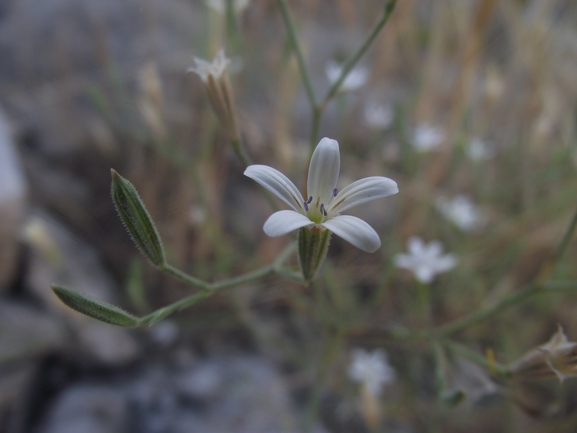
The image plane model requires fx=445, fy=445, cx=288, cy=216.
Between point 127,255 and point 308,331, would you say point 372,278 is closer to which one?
point 308,331

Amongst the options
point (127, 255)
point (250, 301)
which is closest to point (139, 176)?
point (127, 255)

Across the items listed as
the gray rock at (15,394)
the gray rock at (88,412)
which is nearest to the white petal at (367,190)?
the gray rock at (88,412)

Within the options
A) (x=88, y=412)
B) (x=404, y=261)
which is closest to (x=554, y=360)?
(x=404, y=261)

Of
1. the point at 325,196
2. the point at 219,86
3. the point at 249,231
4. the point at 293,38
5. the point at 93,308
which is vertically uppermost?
the point at 249,231

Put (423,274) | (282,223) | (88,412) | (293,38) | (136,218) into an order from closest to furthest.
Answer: (282,223) → (136,218) → (293,38) → (423,274) → (88,412)

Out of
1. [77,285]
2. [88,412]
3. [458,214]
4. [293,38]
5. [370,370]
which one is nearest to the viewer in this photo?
[293,38]

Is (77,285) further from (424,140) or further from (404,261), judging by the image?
(424,140)

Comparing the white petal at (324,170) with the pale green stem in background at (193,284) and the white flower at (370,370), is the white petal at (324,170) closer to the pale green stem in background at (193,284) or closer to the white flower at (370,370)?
the pale green stem in background at (193,284)
